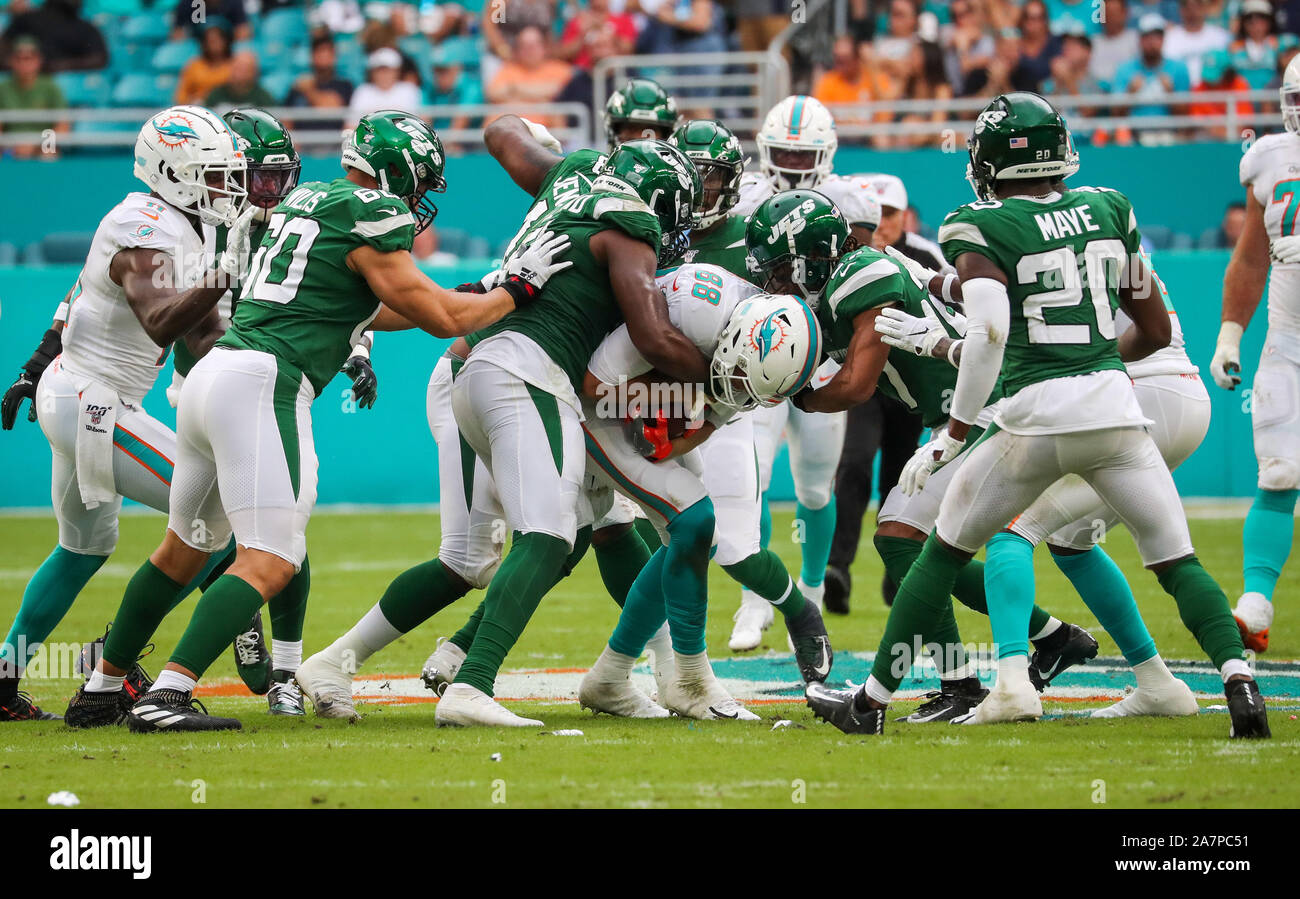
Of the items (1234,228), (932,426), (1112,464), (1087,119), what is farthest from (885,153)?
(1112,464)

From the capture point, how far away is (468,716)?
499cm

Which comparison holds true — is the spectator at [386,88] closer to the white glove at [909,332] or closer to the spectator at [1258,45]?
the spectator at [1258,45]

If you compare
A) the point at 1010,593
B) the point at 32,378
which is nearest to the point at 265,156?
the point at 32,378

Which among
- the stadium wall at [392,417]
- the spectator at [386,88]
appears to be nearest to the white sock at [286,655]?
the stadium wall at [392,417]

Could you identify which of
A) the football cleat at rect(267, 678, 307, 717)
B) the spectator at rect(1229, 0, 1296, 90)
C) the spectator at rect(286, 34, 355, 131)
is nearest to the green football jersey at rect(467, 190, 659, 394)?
the football cleat at rect(267, 678, 307, 717)

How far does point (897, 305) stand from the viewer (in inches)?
214

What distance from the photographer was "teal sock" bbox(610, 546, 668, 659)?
5.40 m

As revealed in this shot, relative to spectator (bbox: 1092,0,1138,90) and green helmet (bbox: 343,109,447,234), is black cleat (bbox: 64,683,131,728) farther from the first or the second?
spectator (bbox: 1092,0,1138,90)

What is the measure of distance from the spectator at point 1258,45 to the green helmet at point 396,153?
10230 mm

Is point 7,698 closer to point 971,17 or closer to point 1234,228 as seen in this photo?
point 1234,228

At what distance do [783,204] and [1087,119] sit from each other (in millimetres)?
8606

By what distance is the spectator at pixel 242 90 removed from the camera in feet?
45.8

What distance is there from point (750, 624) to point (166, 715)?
312 cm

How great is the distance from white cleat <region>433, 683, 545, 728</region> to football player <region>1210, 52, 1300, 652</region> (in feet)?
11.1
